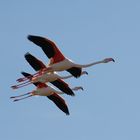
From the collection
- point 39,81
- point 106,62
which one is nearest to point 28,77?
point 39,81

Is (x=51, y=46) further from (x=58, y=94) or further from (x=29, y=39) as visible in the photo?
(x=58, y=94)

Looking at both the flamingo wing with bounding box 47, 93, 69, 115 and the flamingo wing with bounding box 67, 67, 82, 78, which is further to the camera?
the flamingo wing with bounding box 47, 93, 69, 115

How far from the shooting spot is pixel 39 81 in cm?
9994

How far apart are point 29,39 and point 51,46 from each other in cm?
217

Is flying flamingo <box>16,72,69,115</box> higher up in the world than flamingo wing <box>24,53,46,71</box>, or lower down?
lower down

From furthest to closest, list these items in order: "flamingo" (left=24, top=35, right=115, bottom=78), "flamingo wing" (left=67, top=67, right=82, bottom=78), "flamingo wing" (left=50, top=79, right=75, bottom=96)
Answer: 1. "flamingo wing" (left=50, top=79, right=75, bottom=96)
2. "flamingo wing" (left=67, top=67, right=82, bottom=78)
3. "flamingo" (left=24, top=35, right=115, bottom=78)

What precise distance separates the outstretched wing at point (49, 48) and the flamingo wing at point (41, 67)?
3.39 m

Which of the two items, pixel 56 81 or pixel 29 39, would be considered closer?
pixel 29 39

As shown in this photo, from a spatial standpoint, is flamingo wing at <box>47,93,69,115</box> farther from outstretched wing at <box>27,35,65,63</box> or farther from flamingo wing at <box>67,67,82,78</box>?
outstretched wing at <box>27,35,65,63</box>

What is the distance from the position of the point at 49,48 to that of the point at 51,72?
2630mm

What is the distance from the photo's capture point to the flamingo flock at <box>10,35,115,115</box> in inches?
3844

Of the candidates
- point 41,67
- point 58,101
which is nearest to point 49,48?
point 41,67

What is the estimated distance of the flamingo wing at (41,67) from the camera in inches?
4006

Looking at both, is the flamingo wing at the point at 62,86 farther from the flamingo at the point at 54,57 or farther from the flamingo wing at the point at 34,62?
the flamingo at the point at 54,57
